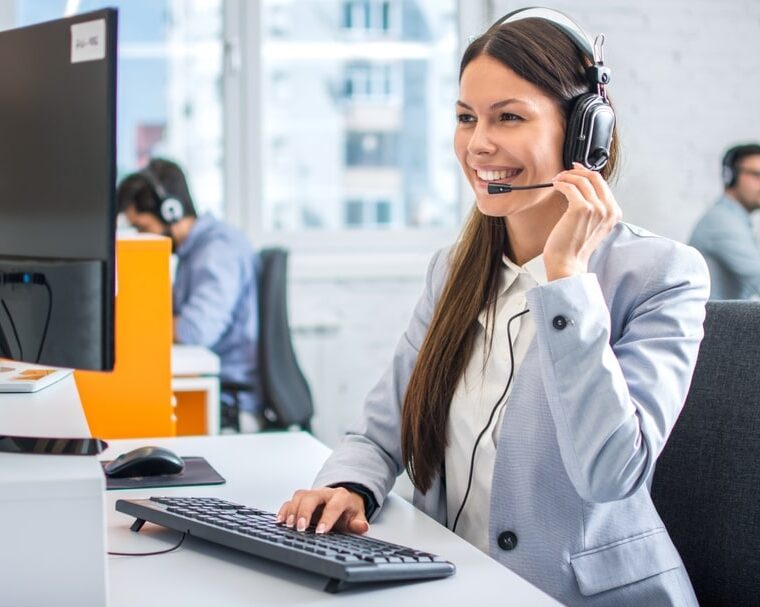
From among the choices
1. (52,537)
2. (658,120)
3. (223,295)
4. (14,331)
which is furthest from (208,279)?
(52,537)

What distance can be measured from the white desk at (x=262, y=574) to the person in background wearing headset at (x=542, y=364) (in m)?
0.07

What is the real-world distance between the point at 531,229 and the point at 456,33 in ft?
10.9

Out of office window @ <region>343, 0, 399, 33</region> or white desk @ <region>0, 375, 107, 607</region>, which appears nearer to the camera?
white desk @ <region>0, 375, 107, 607</region>

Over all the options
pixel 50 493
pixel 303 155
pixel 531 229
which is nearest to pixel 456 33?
pixel 303 155

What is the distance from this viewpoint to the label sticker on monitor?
0.87 metres

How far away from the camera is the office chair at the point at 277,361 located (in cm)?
329

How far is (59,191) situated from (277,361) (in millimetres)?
2404

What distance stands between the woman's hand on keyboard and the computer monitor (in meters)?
0.30

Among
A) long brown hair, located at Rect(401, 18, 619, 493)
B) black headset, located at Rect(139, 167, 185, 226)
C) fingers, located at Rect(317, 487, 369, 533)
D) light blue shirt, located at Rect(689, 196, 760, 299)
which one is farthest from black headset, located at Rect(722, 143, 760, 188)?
fingers, located at Rect(317, 487, 369, 533)

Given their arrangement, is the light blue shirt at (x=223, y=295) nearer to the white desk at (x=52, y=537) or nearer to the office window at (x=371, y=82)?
the office window at (x=371, y=82)

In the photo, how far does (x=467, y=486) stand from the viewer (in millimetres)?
1276

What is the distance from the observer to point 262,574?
95 centimetres

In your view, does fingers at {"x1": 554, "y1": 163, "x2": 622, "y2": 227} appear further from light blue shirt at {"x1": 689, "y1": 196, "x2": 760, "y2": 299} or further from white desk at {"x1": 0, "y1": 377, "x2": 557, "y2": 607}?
light blue shirt at {"x1": 689, "y1": 196, "x2": 760, "y2": 299}

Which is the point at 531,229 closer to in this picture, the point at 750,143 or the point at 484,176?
the point at 484,176
